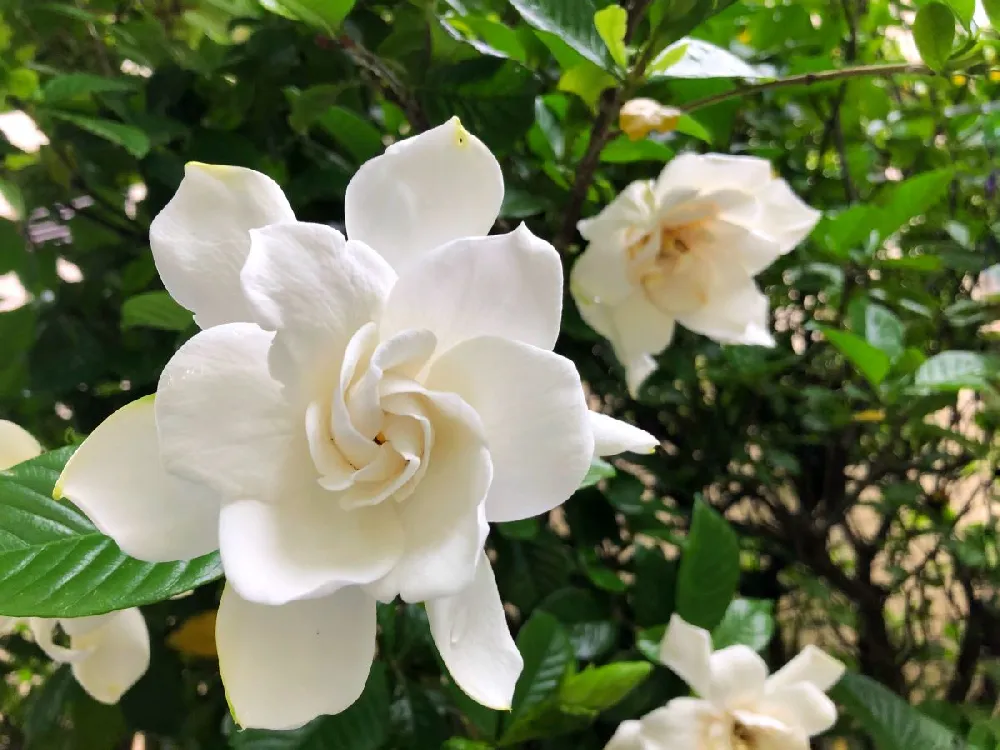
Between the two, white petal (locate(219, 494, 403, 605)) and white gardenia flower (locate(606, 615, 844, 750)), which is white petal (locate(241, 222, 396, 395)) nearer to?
white petal (locate(219, 494, 403, 605))

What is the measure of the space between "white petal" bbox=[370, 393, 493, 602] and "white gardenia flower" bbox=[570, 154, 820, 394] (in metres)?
0.40

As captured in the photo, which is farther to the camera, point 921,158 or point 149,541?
point 921,158

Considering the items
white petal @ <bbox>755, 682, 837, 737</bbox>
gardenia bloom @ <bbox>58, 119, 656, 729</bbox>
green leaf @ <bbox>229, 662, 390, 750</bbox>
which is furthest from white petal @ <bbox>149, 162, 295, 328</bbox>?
white petal @ <bbox>755, 682, 837, 737</bbox>

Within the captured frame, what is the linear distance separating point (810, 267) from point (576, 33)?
546mm

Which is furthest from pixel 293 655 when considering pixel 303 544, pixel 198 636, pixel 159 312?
pixel 198 636

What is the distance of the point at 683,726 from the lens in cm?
64

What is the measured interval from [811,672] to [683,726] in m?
0.14

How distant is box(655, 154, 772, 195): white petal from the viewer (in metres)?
0.66

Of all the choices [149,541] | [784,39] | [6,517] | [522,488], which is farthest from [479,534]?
[784,39]

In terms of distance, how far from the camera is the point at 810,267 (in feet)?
3.11

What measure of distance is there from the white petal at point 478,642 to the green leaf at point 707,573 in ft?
1.47

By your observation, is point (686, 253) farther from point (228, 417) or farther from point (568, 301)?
point (228, 417)

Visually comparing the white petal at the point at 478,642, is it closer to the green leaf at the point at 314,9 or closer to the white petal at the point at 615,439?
the white petal at the point at 615,439

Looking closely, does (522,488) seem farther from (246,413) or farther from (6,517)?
(6,517)
